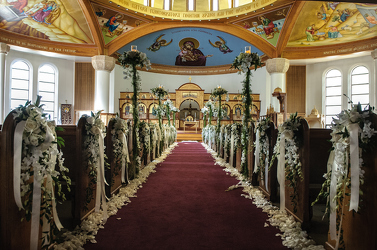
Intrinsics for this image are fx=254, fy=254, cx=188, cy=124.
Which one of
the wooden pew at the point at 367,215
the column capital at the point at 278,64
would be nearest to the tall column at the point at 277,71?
the column capital at the point at 278,64

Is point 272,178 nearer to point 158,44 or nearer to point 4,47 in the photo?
point 4,47

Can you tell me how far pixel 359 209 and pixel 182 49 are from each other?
2035cm

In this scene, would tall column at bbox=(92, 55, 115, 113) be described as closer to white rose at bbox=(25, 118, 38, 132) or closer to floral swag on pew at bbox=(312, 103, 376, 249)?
white rose at bbox=(25, 118, 38, 132)

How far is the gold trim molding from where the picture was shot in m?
14.3

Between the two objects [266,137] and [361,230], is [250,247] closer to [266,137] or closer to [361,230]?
[361,230]

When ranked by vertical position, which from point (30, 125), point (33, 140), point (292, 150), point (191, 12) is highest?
point (191, 12)

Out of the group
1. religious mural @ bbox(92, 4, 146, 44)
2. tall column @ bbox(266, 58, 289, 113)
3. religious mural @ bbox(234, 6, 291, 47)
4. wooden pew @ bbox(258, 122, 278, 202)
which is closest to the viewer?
wooden pew @ bbox(258, 122, 278, 202)

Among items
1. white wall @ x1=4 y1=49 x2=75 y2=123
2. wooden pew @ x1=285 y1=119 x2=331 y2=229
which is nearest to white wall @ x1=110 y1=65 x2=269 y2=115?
white wall @ x1=4 y1=49 x2=75 y2=123

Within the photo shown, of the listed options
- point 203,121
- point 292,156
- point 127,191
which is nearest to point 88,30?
point 203,121

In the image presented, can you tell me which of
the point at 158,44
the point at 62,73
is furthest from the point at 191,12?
the point at 62,73

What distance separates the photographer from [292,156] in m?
3.01

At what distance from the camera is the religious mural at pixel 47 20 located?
13016mm

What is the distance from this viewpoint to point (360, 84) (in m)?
15.4

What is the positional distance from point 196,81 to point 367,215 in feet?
69.0
